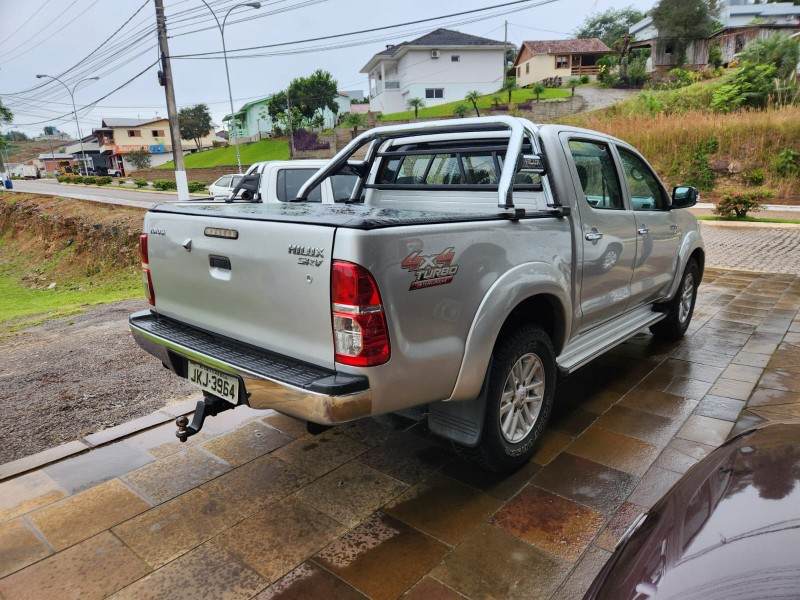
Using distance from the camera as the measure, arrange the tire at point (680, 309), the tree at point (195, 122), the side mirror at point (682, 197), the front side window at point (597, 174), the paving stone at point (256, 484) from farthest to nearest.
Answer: the tree at point (195, 122)
the tire at point (680, 309)
the side mirror at point (682, 197)
the front side window at point (597, 174)
the paving stone at point (256, 484)

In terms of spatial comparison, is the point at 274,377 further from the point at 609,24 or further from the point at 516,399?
the point at 609,24

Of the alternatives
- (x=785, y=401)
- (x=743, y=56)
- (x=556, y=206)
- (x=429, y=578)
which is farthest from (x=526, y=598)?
(x=743, y=56)

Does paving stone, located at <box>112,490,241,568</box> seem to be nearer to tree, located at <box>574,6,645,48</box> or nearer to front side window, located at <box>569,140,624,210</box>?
front side window, located at <box>569,140,624,210</box>

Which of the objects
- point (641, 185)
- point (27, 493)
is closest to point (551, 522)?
point (27, 493)

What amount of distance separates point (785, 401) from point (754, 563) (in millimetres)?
3207

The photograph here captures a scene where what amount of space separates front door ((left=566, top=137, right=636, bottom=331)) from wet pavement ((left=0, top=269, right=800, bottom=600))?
31.4 inches

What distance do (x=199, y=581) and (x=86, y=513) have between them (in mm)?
888

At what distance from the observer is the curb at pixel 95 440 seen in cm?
315

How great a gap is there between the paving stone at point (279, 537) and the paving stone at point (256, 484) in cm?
9

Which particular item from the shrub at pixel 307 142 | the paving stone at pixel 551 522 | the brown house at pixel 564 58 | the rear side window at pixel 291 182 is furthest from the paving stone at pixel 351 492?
the brown house at pixel 564 58

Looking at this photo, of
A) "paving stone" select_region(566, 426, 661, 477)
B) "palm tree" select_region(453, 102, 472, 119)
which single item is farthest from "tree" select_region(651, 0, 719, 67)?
"paving stone" select_region(566, 426, 661, 477)

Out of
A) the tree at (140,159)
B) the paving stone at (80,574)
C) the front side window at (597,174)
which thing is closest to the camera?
the paving stone at (80,574)

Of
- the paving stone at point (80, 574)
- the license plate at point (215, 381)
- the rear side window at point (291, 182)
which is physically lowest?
the paving stone at point (80, 574)

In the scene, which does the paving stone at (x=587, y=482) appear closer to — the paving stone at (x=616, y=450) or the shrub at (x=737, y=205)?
the paving stone at (x=616, y=450)
